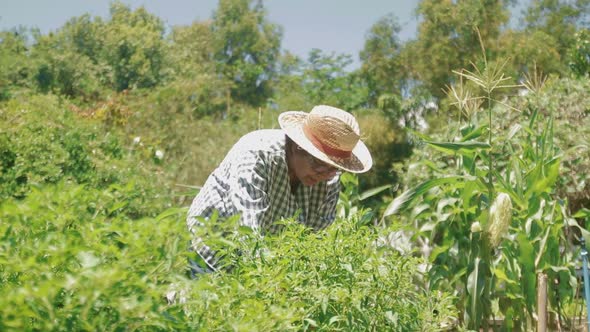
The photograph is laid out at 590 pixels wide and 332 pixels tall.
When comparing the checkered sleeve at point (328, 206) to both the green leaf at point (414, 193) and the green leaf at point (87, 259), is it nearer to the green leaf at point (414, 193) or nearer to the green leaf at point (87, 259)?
the green leaf at point (414, 193)

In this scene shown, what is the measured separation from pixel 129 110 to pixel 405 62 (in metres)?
6.94

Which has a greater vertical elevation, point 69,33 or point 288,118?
point 69,33

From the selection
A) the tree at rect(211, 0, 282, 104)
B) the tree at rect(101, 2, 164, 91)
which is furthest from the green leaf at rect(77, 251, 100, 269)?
the tree at rect(211, 0, 282, 104)

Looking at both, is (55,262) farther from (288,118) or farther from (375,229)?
(288,118)

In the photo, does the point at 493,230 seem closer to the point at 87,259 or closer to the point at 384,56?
the point at 87,259

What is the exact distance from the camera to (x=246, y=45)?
4172cm

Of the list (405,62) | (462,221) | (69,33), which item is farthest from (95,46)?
(462,221)

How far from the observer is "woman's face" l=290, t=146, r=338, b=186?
11.7 feet

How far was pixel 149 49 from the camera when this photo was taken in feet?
119

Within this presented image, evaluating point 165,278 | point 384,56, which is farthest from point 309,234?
point 384,56

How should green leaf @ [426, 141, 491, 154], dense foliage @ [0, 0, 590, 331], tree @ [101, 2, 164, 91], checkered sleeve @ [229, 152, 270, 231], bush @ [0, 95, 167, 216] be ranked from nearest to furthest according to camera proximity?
dense foliage @ [0, 0, 590, 331]
checkered sleeve @ [229, 152, 270, 231]
green leaf @ [426, 141, 491, 154]
bush @ [0, 95, 167, 216]
tree @ [101, 2, 164, 91]

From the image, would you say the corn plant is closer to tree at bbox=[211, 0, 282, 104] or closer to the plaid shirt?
the plaid shirt

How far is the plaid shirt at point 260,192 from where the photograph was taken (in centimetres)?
325

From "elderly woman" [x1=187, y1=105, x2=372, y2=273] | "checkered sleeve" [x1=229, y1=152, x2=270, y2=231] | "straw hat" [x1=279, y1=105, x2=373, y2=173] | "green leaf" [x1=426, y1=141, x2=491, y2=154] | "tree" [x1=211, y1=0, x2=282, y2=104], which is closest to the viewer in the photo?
"checkered sleeve" [x1=229, y1=152, x2=270, y2=231]
